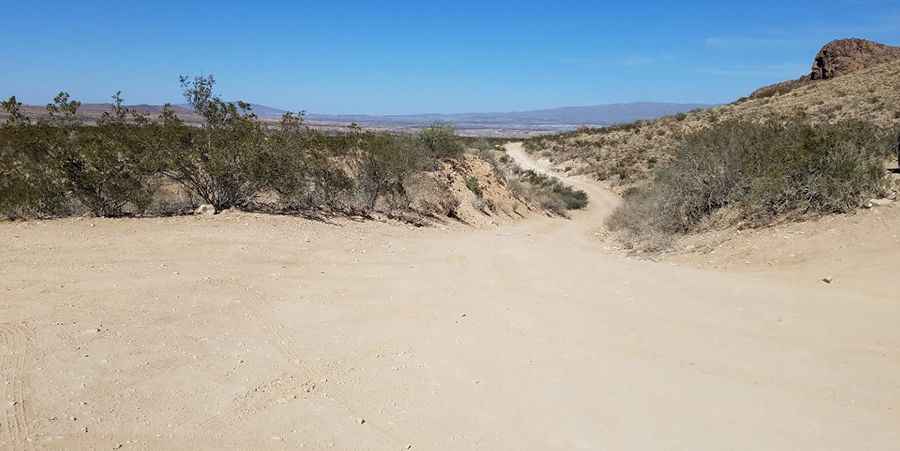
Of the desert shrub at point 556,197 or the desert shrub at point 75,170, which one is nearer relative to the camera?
the desert shrub at point 75,170

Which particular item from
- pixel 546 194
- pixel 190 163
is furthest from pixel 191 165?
pixel 546 194

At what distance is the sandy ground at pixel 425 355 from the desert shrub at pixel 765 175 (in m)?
2.95

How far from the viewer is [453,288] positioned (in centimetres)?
728

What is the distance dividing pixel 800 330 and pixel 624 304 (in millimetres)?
1731

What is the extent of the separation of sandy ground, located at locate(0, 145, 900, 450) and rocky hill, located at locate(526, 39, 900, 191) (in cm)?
1918

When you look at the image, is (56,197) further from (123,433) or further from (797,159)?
(797,159)

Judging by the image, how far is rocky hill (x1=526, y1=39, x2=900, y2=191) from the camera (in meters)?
30.0

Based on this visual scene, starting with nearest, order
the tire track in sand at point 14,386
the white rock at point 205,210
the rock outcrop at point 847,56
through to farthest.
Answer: the tire track in sand at point 14,386 < the white rock at point 205,210 < the rock outcrop at point 847,56

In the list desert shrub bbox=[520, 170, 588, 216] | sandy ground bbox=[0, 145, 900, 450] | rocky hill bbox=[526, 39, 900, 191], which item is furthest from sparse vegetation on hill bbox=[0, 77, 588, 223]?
rocky hill bbox=[526, 39, 900, 191]

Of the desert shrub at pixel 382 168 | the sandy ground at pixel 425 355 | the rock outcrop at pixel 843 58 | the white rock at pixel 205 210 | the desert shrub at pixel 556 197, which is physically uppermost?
the rock outcrop at pixel 843 58

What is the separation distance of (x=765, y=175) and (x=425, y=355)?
9.21 m

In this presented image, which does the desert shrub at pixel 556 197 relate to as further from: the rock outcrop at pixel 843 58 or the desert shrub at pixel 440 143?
the rock outcrop at pixel 843 58

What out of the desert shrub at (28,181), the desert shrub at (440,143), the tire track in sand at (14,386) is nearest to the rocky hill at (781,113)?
the desert shrub at (440,143)

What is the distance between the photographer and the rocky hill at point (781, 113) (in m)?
30.0
